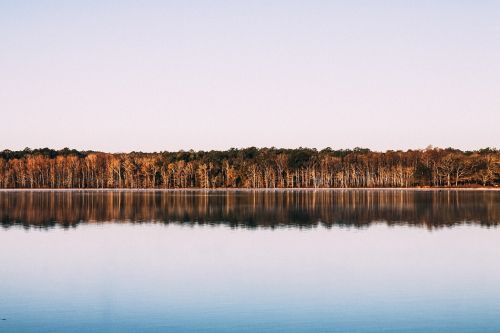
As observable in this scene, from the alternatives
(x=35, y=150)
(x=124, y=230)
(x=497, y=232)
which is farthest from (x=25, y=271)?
(x=35, y=150)

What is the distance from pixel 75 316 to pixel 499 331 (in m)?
11.1

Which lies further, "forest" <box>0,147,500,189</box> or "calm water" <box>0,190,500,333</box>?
"forest" <box>0,147,500,189</box>

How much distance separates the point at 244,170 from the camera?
14650 centimetres

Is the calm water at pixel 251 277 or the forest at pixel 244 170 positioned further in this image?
the forest at pixel 244 170

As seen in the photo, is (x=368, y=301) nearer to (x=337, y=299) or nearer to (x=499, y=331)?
(x=337, y=299)

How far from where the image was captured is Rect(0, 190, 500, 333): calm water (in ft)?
55.2

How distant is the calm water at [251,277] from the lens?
1683 centimetres

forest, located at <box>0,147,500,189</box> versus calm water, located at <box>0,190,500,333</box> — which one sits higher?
forest, located at <box>0,147,500,189</box>

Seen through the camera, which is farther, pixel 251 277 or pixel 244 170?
pixel 244 170

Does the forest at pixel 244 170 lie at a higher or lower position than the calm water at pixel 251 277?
higher

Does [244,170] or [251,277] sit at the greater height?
[244,170]

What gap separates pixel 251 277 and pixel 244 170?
123 meters

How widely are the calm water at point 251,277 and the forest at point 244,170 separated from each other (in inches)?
3756

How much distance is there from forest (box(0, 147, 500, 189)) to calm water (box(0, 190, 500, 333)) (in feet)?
313
